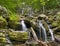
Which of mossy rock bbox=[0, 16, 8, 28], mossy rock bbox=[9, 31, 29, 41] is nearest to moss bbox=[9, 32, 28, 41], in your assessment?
mossy rock bbox=[9, 31, 29, 41]

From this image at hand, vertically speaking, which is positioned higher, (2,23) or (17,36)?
(2,23)

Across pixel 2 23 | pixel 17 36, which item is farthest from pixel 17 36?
pixel 2 23

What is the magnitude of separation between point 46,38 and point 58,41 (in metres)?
1.19

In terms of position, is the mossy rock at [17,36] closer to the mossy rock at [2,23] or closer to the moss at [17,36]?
the moss at [17,36]

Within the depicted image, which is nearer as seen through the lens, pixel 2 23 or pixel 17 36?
pixel 17 36

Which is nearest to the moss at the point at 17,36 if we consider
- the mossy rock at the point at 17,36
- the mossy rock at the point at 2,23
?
the mossy rock at the point at 17,36

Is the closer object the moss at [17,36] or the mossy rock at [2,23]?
the moss at [17,36]

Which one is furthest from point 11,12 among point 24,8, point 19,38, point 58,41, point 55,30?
point 24,8

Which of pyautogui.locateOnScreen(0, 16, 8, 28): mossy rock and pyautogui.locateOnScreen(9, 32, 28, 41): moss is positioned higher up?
pyautogui.locateOnScreen(0, 16, 8, 28): mossy rock

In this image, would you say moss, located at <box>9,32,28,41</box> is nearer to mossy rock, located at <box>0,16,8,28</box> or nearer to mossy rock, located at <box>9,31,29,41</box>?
mossy rock, located at <box>9,31,29,41</box>

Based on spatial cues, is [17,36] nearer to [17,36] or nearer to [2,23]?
[17,36]

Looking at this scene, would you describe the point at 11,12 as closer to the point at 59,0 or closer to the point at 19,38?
the point at 19,38

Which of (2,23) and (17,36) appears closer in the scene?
(17,36)

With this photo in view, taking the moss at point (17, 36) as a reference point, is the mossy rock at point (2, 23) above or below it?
above
